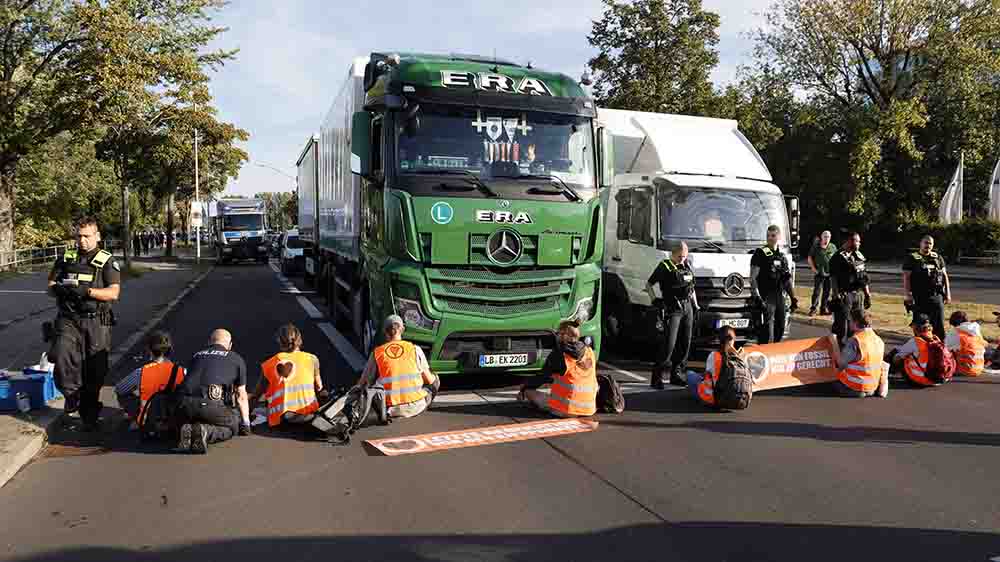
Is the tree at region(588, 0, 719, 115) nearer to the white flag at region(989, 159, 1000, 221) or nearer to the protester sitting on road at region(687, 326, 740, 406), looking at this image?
the white flag at region(989, 159, 1000, 221)

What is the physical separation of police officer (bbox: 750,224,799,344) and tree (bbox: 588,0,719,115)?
20775 mm

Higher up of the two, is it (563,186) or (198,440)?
(563,186)

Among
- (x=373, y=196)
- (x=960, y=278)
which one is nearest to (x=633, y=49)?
(x=960, y=278)

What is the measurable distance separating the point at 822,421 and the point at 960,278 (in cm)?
2695

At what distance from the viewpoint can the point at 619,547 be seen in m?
4.66

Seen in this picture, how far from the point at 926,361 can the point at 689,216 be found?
3499 mm

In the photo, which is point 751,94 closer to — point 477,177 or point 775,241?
point 775,241

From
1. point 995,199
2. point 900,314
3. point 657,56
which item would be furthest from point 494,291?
point 995,199

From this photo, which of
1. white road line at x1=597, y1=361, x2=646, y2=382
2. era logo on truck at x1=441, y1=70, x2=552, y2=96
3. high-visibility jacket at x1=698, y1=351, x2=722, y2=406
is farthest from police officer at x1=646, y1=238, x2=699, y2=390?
era logo on truck at x1=441, y1=70, x2=552, y2=96

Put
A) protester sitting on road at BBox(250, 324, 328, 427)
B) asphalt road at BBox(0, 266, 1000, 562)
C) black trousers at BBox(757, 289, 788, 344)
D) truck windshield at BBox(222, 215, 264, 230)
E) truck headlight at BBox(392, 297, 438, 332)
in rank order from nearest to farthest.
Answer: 1. asphalt road at BBox(0, 266, 1000, 562)
2. protester sitting on road at BBox(250, 324, 328, 427)
3. truck headlight at BBox(392, 297, 438, 332)
4. black trousers at BBox(757, 289, 788, 344)
5. truck windshield at BBox(222, 215, 264, 230)

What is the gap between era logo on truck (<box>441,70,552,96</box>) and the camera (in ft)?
29.8

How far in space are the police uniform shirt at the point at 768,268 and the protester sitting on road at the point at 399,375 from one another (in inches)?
194

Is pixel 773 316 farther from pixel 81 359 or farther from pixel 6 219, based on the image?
pixel 6 219

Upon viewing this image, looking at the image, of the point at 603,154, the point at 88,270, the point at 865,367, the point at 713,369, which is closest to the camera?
the point at 88,270
